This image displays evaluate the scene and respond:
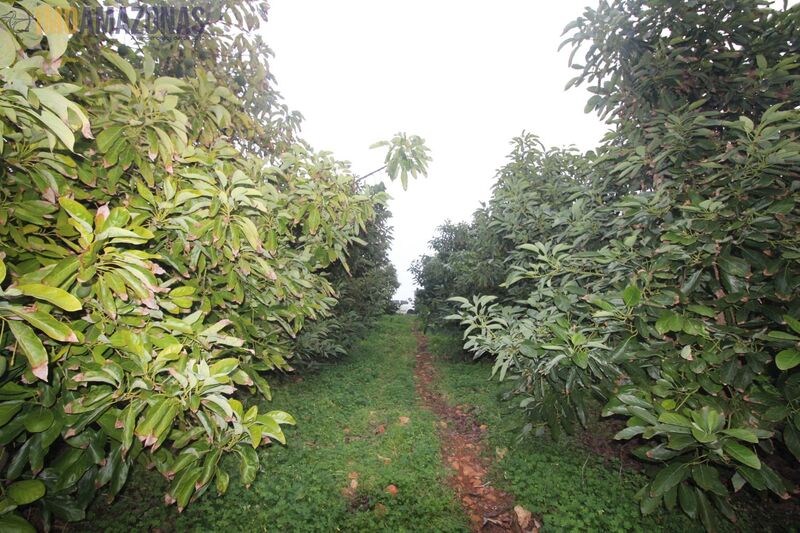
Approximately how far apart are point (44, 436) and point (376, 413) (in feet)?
16.4

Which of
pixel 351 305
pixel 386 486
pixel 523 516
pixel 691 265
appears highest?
pixel 351 305

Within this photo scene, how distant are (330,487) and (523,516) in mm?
2003

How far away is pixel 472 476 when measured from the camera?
4109 mm

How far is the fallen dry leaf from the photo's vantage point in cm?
328

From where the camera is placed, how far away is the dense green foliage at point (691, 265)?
2119mm

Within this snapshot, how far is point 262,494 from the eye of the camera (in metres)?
3.54

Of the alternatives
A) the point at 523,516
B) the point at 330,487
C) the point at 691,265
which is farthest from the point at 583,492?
the point at 330,487

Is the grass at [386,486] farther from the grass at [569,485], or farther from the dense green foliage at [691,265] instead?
the dense green foliage at [691,265]

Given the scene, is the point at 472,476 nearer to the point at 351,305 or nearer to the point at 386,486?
the point at 386,486

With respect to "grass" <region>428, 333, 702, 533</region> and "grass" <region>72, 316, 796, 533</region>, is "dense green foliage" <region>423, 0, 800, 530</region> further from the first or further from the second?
"grass" <region>72, 316, 796, 533</region>

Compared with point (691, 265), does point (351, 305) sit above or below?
above

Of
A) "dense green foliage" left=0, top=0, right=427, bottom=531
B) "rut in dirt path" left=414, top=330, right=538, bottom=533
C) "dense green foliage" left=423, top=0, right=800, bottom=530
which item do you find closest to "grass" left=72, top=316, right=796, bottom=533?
"rut in dirt path" left=414, top=330, right=538, bottom=533

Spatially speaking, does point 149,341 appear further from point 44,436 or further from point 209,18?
point 209,18

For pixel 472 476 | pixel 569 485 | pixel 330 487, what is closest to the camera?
pixel 569 485
